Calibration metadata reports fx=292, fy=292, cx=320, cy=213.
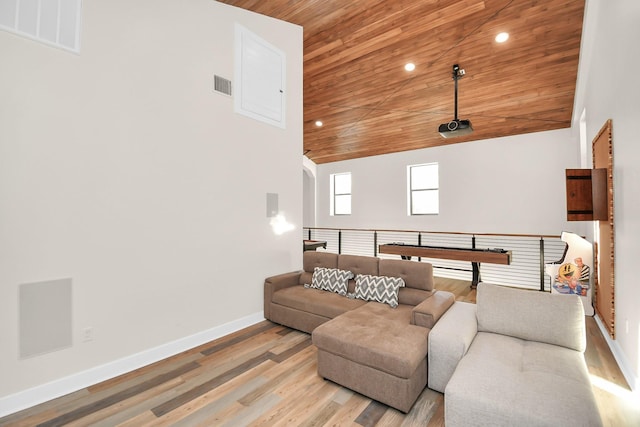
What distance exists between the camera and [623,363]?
242 cm

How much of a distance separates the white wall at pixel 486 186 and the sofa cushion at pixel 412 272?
3876 mm

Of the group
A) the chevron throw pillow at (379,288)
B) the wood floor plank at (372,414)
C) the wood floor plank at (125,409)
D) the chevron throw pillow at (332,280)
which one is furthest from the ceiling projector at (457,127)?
the wood floor plank at (125,409)

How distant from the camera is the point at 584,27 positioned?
3.53 meters

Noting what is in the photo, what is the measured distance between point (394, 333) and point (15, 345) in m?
2.78

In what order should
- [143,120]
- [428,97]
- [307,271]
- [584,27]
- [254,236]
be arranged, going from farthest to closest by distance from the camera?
[428,97], [307,271], [254,236], [584,27], [143,120]

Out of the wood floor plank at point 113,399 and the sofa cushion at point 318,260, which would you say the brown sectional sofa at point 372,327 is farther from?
the wood floor plank at point 113,399

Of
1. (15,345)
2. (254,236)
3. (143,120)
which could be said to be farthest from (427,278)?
(15,345)

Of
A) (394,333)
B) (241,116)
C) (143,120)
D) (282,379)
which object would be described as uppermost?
(241,116)

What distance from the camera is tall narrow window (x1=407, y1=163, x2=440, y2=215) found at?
7.18 meters

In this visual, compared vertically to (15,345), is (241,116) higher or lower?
higher

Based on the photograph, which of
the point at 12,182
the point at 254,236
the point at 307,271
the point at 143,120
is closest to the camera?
the point at 12,182

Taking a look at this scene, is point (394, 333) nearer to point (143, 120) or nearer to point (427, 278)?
point (427, 278)

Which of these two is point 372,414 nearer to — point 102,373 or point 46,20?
point 102,373

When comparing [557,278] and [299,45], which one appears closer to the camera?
[557,278]
